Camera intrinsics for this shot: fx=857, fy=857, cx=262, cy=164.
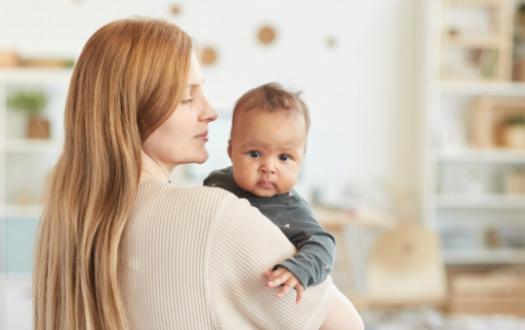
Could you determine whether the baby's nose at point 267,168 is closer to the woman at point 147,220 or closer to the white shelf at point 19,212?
the woman at point 147,220

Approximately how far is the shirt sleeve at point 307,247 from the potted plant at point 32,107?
14.1 feet

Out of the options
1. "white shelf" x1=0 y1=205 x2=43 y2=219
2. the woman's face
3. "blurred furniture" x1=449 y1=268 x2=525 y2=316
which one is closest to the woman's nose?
the woman's face

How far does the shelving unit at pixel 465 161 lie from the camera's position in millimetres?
5656

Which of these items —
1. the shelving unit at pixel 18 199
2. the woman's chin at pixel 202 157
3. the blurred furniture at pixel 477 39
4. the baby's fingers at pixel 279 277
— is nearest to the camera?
the baby's fingers at pixel 279 277

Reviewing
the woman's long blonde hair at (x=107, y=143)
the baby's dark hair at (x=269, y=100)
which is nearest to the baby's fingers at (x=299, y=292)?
the woman's long blonde hair at (x=107, y=143)

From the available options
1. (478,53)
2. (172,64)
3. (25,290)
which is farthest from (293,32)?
(172,64)

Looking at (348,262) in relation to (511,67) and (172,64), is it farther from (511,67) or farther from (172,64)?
(172,64)

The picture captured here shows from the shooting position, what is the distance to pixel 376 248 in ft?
18.0

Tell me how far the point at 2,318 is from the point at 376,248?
7.81 ft

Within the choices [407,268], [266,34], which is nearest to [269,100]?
[407,268]

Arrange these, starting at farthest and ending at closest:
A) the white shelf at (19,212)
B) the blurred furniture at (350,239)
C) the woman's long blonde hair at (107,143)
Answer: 1. the white shelf at (19,212)
2. the blurred furniture at (350,239)
3. the woman's long blonde hair at (107,143)

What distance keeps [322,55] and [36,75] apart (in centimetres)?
190

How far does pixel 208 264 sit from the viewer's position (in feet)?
4.14

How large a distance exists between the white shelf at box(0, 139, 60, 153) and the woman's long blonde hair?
4.27 m
